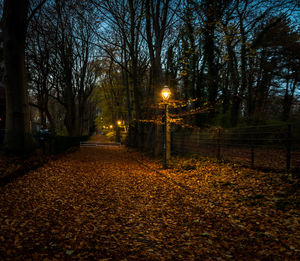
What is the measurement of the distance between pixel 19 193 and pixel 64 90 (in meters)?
19.5

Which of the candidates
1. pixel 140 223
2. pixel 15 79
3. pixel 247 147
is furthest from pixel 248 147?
pixel 15 79

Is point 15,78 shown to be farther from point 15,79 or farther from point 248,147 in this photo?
point 248,147

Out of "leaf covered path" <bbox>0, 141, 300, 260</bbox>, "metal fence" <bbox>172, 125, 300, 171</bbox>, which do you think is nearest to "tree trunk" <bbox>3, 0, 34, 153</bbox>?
"leaf covered path" <bbox>0, 141, 300, 260</bbox>

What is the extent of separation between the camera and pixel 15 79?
9133 mm

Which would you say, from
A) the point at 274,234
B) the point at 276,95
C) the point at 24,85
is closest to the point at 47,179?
the point at 24,85

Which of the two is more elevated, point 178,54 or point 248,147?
point 178,54

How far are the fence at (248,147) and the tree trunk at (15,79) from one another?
25.0 feet

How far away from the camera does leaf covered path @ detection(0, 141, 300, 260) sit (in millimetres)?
3075

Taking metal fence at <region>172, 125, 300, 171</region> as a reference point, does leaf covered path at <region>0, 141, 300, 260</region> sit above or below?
below

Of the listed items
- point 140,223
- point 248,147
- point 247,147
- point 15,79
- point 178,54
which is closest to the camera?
point 140,223

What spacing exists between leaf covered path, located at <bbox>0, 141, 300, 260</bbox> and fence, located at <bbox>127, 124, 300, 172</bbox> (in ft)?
5.25

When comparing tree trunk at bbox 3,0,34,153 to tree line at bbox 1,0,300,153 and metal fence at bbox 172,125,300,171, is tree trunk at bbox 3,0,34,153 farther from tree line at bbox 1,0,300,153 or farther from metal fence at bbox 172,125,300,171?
metal fence at bbox 172,125,300,171

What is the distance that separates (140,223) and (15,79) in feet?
29.0

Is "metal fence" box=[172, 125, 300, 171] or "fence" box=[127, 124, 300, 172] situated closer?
"fence" box=[127, 124, 300, 172]
